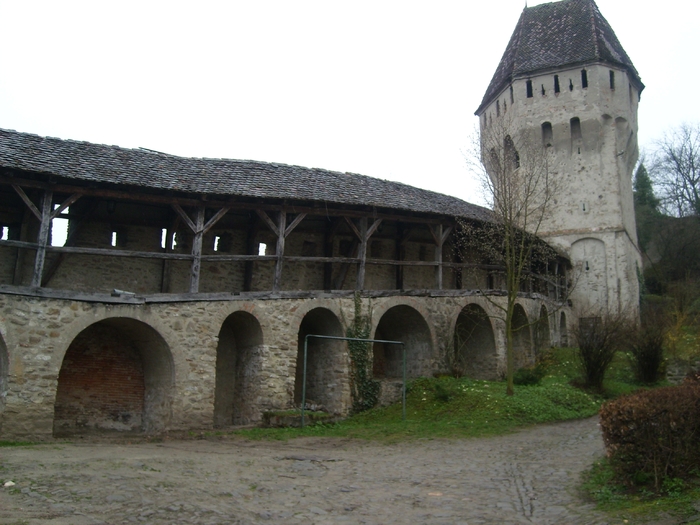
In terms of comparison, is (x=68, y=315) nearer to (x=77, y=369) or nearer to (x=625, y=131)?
(x=77, y=369)

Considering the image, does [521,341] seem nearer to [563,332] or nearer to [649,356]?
[649,356]

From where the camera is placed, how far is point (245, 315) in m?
15.6

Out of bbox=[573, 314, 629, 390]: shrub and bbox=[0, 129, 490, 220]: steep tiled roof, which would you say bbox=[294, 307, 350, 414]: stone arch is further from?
bbox=[573, 314, 629, 390]: shrub

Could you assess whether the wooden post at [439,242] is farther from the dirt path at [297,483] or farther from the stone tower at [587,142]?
the stone tower at [587,142]

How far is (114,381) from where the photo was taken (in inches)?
599

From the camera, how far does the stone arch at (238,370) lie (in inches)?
612

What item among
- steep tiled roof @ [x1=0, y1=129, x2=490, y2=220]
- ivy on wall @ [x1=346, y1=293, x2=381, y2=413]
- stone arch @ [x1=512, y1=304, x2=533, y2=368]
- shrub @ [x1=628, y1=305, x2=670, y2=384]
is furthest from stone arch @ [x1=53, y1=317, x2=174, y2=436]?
shrub @ [x1=628, y1=305, x2=670, y2=384]

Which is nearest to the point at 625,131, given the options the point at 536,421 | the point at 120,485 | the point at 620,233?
the point at 620,233

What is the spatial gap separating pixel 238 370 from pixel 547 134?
67.5ft

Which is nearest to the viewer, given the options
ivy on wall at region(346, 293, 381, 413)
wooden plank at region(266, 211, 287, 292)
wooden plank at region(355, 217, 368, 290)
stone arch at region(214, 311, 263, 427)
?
stone arch at region(214, 311, 263, 427)

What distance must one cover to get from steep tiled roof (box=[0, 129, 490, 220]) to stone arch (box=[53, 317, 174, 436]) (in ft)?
11.0

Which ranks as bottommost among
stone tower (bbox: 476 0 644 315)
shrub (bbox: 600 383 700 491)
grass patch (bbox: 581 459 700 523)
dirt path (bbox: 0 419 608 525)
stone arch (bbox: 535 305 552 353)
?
dirt path (bbox: 0 419 608 525)

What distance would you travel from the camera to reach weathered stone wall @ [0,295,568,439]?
40.4ft

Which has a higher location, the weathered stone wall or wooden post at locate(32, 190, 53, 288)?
wooden post at locate(32, 190, 53, 288)
